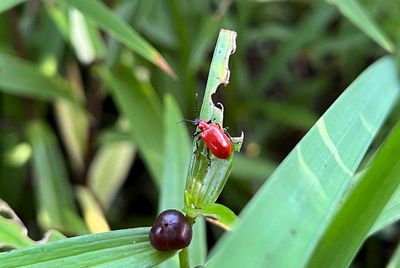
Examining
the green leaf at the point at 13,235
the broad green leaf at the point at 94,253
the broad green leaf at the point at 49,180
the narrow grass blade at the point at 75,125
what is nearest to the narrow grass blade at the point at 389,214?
the broad green leaf at the point at 94,253

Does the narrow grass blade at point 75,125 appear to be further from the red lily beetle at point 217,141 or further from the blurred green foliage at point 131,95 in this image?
the red lily beetle at point 217,141

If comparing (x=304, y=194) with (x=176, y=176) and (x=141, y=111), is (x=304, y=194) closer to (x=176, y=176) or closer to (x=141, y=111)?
(x=176, y=176)

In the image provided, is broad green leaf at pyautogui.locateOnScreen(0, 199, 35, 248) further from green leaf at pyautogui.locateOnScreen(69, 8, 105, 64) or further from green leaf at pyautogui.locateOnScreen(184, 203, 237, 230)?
green leaf at pyautogui.locateOnScreen(69, 8, 105, 64)

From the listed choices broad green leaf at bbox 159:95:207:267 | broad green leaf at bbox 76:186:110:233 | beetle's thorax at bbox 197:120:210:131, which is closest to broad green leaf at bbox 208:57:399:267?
beetle's thorax at bbox 197:120:210:131

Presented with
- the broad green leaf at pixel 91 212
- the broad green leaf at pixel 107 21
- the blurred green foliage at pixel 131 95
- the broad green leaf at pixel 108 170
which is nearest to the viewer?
the broad green leaf at pixel 107 21

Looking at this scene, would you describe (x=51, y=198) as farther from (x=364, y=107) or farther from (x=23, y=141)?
(x=364, y=107)

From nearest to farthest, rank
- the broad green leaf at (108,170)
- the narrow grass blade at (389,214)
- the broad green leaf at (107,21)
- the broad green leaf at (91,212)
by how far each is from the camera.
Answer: the narrow grass blade at (389,214) → the broad green leaf at (107,21) → the broad green leaf at (91,212) → the broad green leaf at (108,170)
